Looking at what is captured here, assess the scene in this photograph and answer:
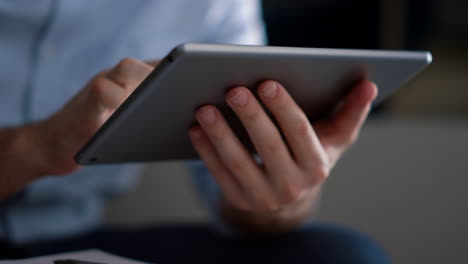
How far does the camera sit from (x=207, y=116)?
48 cm

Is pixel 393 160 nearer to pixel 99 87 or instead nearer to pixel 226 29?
pixel 226 29

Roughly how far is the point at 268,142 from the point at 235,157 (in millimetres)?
46

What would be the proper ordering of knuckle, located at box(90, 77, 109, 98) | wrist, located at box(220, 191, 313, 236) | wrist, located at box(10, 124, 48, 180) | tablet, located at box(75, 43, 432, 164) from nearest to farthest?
1. tablet, located at box(75, 43, 432, 164)
2. knuckle, located at box(90, 77, 109, 98)
3. wrist, located at box(10, 124, 48, 180)
4. wrist, located at box(220, 191, 313, 236)

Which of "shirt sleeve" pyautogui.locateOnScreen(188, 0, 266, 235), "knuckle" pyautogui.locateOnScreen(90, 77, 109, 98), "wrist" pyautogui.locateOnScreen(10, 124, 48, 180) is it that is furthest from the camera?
"shirt sleeve" pyautogui.locateOnScreen(188, 0, 266, 235)

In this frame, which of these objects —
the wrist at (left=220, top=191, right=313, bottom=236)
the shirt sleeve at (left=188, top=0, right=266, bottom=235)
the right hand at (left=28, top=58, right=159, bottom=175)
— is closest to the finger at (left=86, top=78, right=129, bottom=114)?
the right hand at (left=28, top=58, right=159, bottom=175)

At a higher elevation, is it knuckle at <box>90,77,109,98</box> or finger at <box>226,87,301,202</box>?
knuckle at <box>90,77,109,98</box>

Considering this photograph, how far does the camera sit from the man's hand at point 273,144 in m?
0.48

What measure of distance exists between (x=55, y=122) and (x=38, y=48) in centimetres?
28

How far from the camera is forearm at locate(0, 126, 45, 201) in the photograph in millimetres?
613

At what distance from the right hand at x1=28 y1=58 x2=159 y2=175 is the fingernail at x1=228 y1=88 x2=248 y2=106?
0.11m

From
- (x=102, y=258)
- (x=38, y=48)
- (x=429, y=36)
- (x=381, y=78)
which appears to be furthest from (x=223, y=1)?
(x=429, y=36)

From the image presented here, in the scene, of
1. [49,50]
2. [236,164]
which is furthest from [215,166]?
[49,50]

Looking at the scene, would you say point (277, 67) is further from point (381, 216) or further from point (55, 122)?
point (381, 216)

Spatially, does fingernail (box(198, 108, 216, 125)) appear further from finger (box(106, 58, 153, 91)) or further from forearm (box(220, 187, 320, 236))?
forearm (box(220, 187, 320, 236))
